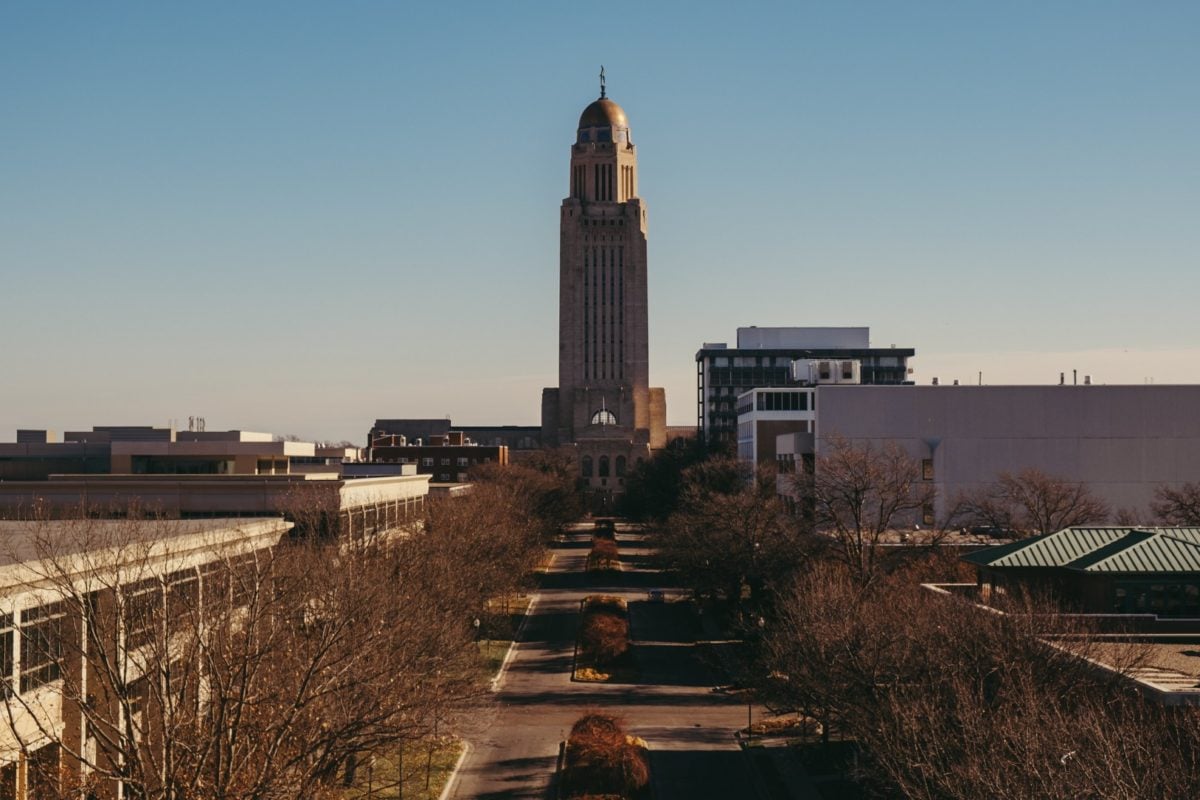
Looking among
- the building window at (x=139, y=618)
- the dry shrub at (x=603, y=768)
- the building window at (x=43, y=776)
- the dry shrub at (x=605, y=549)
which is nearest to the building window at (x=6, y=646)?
the building window at (x=43, y=776)

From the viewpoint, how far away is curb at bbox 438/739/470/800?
1629 inches

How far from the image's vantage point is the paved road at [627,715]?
4331cm

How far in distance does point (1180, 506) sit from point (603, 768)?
145ft

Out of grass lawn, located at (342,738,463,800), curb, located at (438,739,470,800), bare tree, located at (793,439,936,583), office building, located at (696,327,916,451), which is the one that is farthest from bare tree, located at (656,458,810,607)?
office building, located at (696,327,916,451)

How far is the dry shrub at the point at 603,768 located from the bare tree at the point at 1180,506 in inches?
1630

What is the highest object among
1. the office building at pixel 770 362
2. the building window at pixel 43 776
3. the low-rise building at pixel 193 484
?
the office building at pixel 770 362

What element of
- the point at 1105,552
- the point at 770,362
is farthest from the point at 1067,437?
the point at 770,362

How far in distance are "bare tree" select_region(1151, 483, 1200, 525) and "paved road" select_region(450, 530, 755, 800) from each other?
93.2ft

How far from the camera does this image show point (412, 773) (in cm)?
4209

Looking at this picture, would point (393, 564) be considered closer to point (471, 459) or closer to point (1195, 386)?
point (1195, 386)

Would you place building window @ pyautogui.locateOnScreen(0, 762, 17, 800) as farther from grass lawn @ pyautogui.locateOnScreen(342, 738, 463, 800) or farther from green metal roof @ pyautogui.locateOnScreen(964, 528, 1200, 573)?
green metal roof @ pyautogui.locateOnScreen(964, 528, 1200, 573)

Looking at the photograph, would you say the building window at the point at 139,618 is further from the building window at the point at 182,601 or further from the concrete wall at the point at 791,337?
the concrete wall at the point at 791,337

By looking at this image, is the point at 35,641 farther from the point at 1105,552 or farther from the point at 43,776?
the point at 1105,552

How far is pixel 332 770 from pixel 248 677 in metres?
8.30
